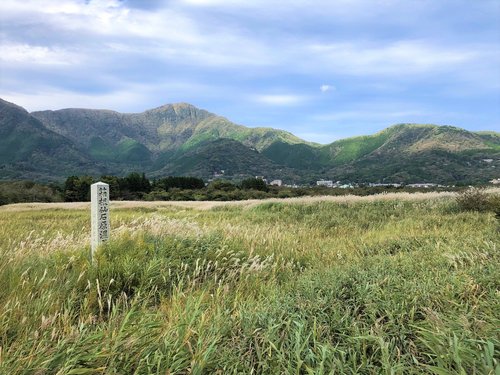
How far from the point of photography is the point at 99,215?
21.2 ft

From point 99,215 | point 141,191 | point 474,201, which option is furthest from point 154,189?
point 99,215

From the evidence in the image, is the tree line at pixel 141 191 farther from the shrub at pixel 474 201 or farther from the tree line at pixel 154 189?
the shrub at pixel 474 201

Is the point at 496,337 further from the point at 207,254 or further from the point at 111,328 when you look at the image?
the point at 207,254

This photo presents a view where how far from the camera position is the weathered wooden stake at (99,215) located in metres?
6.29

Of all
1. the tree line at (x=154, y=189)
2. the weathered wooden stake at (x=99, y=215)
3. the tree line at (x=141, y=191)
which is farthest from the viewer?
the tree line at (x=154, y=189)

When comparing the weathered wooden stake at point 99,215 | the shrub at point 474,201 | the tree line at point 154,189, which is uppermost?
the weathered wooden stake at point 99,215

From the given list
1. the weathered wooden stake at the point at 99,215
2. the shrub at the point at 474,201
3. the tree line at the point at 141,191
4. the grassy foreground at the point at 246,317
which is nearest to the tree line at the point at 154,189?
the tree line at the point at 141,191

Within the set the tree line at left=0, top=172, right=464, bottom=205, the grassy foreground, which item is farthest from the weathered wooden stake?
the tree line at left=0, top=172, right=464, bottom=205

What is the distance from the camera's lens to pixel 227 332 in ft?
11.5

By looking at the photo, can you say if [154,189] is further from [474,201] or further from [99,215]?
[99,215]

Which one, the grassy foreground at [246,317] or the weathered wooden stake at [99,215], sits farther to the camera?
the weathered wooden stake at [99,215]

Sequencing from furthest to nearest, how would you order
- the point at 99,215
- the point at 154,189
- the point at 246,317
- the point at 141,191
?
the point at 154,189
the point at 141,191
the point at 99,215
the point at 246,317

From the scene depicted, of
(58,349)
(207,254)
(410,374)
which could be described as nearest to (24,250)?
(207,254)

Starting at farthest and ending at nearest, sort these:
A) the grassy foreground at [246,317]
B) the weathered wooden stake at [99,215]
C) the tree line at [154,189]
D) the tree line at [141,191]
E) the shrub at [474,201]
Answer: the tree line at [154,189], the tree line at [141,191], the shrub at [474,201], the weathered wooden stake at [99,215], the grassy foreground at [246,317]
